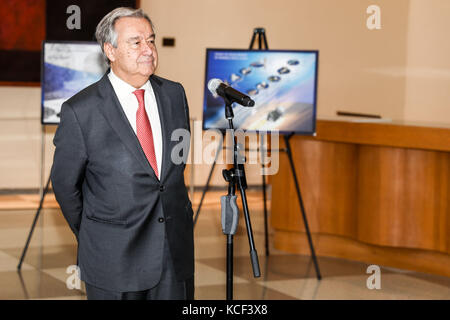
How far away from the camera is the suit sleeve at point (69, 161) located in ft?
7.98

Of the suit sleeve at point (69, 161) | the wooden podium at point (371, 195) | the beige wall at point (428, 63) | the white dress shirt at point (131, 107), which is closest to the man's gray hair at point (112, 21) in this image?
the white dress shirt at point (131, 107)

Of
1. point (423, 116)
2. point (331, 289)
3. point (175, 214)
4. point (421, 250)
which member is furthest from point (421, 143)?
point (423, 116)

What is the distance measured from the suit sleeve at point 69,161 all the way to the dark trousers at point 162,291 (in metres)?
0.29

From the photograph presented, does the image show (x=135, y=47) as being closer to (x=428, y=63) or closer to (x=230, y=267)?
(x=230, y=267)

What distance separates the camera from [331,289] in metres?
4.96

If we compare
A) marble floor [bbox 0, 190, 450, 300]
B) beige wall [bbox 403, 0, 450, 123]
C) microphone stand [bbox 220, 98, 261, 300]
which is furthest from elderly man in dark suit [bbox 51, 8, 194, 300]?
beige wall [bbox 403, 0, 450, 123]

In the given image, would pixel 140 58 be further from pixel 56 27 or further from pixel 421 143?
pixel 56 27

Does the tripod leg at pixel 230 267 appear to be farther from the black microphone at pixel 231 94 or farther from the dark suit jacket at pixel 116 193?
the black microphone at pixel 231 94

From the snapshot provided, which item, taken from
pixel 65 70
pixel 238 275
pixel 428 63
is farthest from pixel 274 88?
pixel 428 63

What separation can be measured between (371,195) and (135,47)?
341 centimetres

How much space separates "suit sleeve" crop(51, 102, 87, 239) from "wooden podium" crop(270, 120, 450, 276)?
3.16 m

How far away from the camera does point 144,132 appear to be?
2.49 m
